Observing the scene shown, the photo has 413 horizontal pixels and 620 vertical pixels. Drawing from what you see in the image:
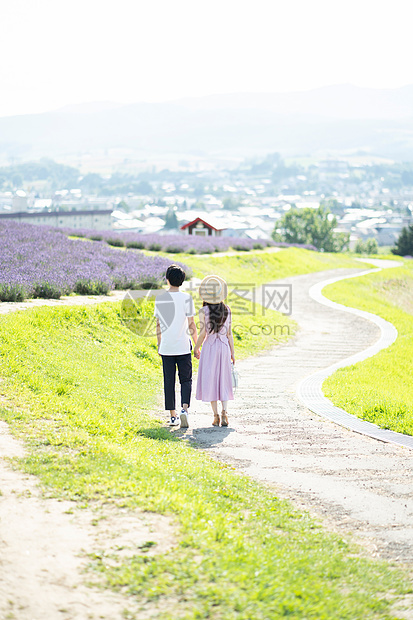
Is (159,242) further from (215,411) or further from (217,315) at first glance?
(215,411)

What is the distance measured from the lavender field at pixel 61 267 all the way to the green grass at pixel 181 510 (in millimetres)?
5093

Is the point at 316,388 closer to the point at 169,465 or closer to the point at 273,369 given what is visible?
the point at 273,369

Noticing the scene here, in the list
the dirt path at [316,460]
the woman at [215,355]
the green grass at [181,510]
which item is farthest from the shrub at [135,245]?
the woman at [215,355]

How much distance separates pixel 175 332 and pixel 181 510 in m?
3.52

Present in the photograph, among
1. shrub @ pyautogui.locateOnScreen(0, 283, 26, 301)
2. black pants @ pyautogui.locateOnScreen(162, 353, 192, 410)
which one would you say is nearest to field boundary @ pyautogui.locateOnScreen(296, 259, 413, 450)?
black pants @ pyautogui.locateOnScreen(162, 353, 192, 410)

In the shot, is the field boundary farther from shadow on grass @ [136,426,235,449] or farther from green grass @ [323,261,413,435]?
shadow on grass @ [136,426,235,449]

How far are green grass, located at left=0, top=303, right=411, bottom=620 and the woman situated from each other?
37.9 inches

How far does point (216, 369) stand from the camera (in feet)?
29.8

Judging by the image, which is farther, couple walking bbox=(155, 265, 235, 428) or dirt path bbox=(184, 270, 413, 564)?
couple walking bbox=(155, 265, 235, 428)

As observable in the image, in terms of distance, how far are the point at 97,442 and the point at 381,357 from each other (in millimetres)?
10112

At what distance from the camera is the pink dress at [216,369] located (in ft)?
29.6

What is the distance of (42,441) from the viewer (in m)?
6.79

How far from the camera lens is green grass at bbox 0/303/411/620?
4.23 meters

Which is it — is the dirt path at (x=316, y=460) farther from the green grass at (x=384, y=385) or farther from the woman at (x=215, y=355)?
the green grass at (x=384, y=385)
